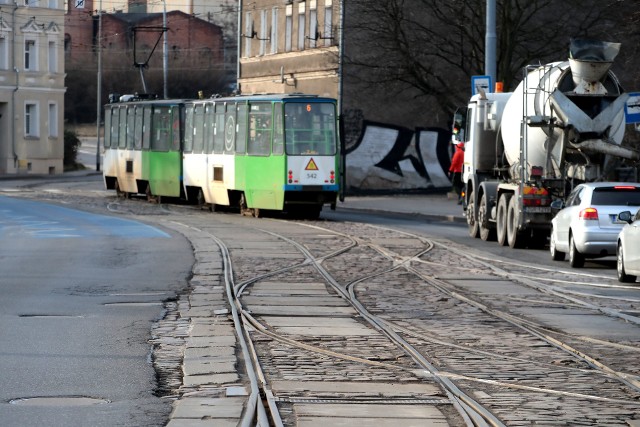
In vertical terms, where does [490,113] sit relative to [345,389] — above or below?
above

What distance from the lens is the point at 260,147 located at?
35969 millimetres

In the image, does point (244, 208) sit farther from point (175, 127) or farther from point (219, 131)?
point (175, 127)

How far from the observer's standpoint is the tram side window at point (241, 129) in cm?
3675

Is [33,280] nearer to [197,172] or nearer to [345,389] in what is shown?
[345,389]

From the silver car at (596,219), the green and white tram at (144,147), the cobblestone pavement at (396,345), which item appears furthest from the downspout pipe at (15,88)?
the silver car at (596,219)

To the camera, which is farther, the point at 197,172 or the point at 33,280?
the point at 197,172

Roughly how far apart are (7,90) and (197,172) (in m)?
35.4

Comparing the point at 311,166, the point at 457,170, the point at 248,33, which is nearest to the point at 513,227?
the point at 311,166

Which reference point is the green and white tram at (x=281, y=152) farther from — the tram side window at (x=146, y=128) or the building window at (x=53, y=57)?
the building window at (x=53, y=57)

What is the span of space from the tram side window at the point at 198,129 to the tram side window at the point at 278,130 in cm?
562

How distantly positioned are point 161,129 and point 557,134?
69.7ft

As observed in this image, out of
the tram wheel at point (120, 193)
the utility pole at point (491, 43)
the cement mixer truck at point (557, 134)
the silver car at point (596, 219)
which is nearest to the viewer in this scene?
the silver car at point (596, 219)

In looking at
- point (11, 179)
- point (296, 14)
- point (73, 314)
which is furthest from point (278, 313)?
point (11, 179)

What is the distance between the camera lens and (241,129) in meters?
37.0
